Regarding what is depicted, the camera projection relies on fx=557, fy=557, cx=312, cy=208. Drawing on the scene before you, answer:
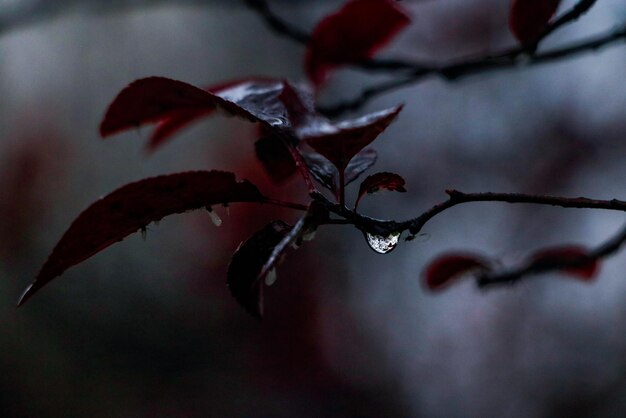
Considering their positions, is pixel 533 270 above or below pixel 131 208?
below

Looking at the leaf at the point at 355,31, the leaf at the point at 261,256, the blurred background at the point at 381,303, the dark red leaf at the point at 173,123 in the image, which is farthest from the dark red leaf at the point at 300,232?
the blurred background at the point at 381,303

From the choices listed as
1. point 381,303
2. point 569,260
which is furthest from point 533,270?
point 381,303

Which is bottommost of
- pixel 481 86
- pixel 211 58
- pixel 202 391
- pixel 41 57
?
pixel 202 391

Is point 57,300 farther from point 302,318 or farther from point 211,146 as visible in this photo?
point 211,146

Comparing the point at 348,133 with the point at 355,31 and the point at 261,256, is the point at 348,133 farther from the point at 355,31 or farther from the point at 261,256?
the point at 355,31

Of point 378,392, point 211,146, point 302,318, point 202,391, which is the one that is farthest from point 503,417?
point 211,146

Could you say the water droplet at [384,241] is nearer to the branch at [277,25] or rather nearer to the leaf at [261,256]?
the leaf at [261,256]

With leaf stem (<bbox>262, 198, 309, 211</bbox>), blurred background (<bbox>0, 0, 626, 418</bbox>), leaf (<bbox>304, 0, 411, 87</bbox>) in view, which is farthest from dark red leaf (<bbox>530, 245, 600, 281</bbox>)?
blurred background (<bbox>0, 0, 626, 418</bbox>)
